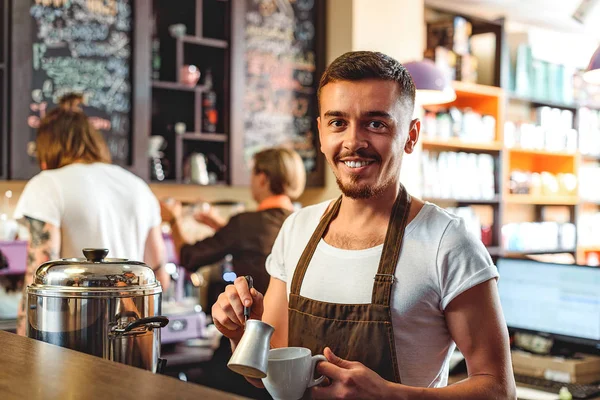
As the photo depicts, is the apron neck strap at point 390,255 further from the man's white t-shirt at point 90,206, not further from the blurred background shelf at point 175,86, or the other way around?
the blurred background shelf at point 175,86

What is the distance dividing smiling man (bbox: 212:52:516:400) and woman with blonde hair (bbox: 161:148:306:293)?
5.46ft

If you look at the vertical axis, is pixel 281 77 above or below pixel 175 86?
above

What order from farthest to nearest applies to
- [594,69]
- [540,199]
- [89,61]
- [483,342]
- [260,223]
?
[540,199]
[89,61]
[260,223]
[594,69]
[483,342]

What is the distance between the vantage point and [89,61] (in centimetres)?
407

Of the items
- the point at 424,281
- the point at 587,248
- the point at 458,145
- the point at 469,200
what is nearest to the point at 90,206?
the point at 424,281

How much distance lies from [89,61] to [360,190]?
2814 mm

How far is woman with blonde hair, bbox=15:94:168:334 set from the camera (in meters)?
2.60

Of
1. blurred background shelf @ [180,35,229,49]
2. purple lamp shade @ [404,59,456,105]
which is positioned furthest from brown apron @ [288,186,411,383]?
blurred background shelf @ [180,35,229,49]

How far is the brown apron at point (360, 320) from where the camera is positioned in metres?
1.57

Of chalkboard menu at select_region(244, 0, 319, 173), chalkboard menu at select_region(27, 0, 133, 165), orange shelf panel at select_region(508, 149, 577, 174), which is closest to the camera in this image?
chalkboard menu at select_region(27, 0, 133, 165)

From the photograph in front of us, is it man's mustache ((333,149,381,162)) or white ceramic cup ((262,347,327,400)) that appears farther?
man's mustache ((333,149,381,162))

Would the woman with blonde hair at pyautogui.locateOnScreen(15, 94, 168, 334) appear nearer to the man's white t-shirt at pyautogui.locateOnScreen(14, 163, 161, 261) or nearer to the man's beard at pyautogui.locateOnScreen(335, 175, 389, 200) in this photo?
the man's white t-shirt at pyautogui.locateOnScreen(14, 163, 161, 261)

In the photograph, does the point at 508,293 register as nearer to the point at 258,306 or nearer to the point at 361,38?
the point at 258,306

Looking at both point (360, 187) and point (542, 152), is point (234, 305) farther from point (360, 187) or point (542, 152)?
point (542, 152)
